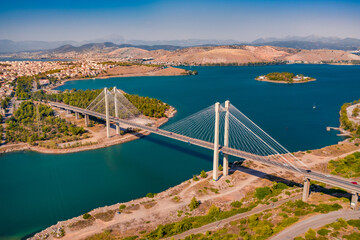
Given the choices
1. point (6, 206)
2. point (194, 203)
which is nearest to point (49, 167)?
point (6, 206)

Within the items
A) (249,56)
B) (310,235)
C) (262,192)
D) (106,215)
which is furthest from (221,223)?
(249,56)

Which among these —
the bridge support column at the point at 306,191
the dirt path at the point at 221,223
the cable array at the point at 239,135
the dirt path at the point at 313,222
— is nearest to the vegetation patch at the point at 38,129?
the cable array at the point at 239,135

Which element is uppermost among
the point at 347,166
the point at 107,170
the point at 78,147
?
the point at 347,166

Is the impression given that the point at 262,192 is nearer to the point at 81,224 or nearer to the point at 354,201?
the point at 354,201

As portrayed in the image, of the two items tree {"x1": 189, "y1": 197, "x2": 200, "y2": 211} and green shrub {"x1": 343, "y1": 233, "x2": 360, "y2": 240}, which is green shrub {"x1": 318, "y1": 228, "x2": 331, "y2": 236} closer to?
green shrub {"x1": 343, "y1": 233, "x2": 360, "y2": 240}

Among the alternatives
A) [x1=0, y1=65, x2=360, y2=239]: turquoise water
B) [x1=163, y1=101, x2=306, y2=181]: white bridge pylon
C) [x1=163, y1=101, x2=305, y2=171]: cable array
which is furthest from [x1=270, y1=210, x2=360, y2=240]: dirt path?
[x1=0, y1=65, x2=360, y2=239]: turquoise water

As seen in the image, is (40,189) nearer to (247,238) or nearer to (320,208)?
(247,238)

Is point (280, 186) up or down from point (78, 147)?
up

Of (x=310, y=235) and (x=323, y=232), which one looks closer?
Answer: (x=310, y=235)
